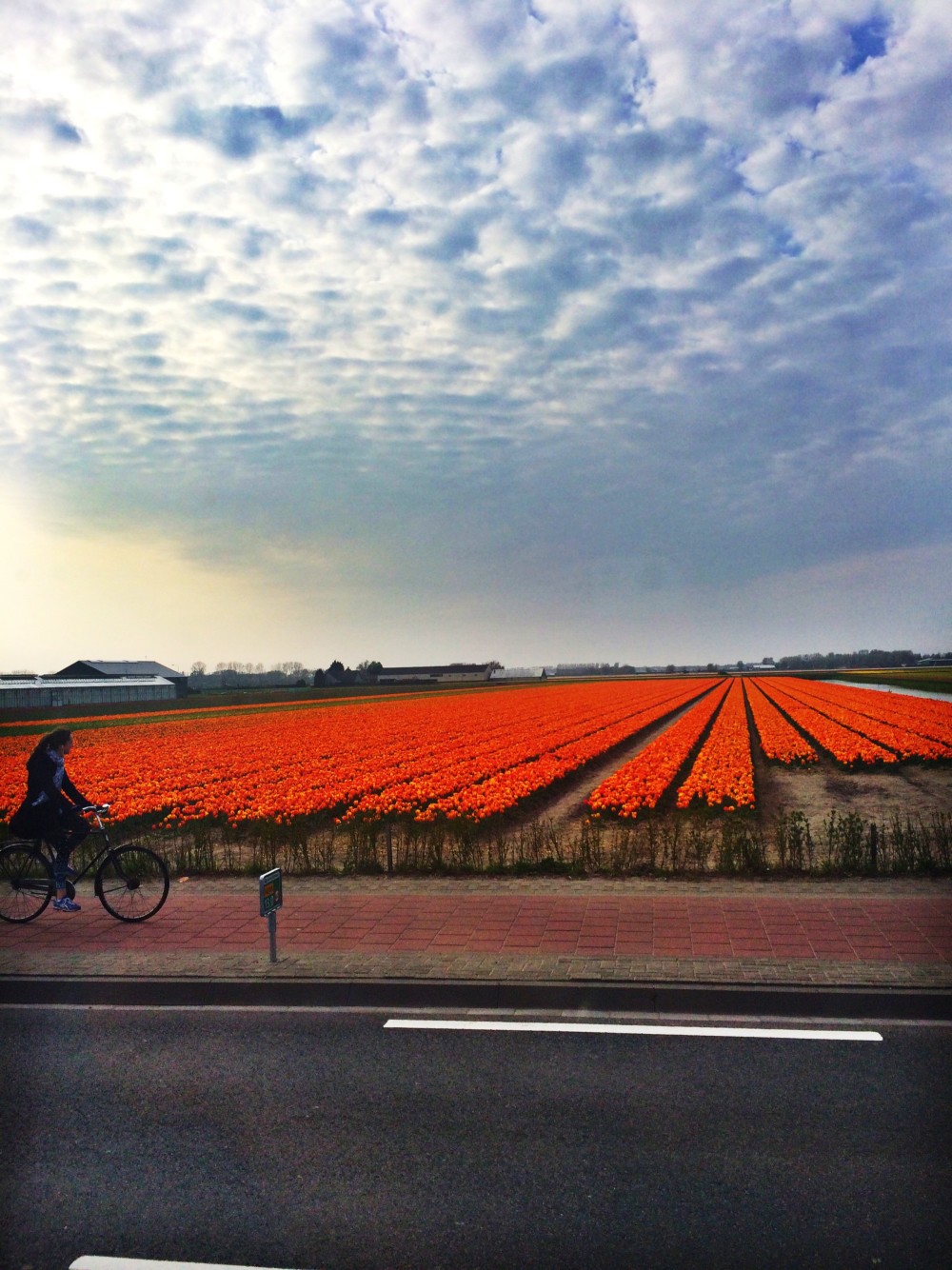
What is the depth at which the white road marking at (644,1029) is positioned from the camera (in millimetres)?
5680

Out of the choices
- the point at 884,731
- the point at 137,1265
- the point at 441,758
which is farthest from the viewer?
the point at 884,731

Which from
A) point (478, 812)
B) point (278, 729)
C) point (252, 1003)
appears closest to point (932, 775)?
point (478, 812)

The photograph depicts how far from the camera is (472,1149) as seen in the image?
4.33m

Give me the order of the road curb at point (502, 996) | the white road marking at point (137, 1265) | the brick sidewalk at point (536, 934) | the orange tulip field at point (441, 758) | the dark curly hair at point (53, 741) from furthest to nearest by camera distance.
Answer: the orange tulip field at point (441, 758) → the dark curly hair at point (53, 741) → the brick sidewalk at point (536, 934) → the road curb at point (502, 996) → the white road marking at point (137, 1265)

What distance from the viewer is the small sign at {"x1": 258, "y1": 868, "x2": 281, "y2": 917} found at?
23.0 ft

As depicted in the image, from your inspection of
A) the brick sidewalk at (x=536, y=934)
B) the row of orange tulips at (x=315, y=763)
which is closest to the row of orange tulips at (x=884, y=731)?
the row of orange tulips at (x=315, y=763)

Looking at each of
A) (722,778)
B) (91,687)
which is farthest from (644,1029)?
(91,687)

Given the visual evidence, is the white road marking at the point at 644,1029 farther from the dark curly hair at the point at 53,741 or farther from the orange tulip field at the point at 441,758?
the orange tulip field at the point at 441,758

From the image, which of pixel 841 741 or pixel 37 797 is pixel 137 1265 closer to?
pixel 37 797

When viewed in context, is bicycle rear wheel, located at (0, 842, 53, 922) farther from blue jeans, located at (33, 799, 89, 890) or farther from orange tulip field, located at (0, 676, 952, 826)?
orange tulip field, located at (0, 676, 952, 826)

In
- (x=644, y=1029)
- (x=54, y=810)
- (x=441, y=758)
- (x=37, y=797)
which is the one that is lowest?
(x=644, y=1029)

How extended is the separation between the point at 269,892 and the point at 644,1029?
303 cm

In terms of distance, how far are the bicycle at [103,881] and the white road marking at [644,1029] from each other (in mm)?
3944

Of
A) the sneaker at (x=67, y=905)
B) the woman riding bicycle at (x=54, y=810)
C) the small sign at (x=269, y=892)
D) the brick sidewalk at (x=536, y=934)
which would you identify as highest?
the woman riding bicycle at (x=54, y=810)
